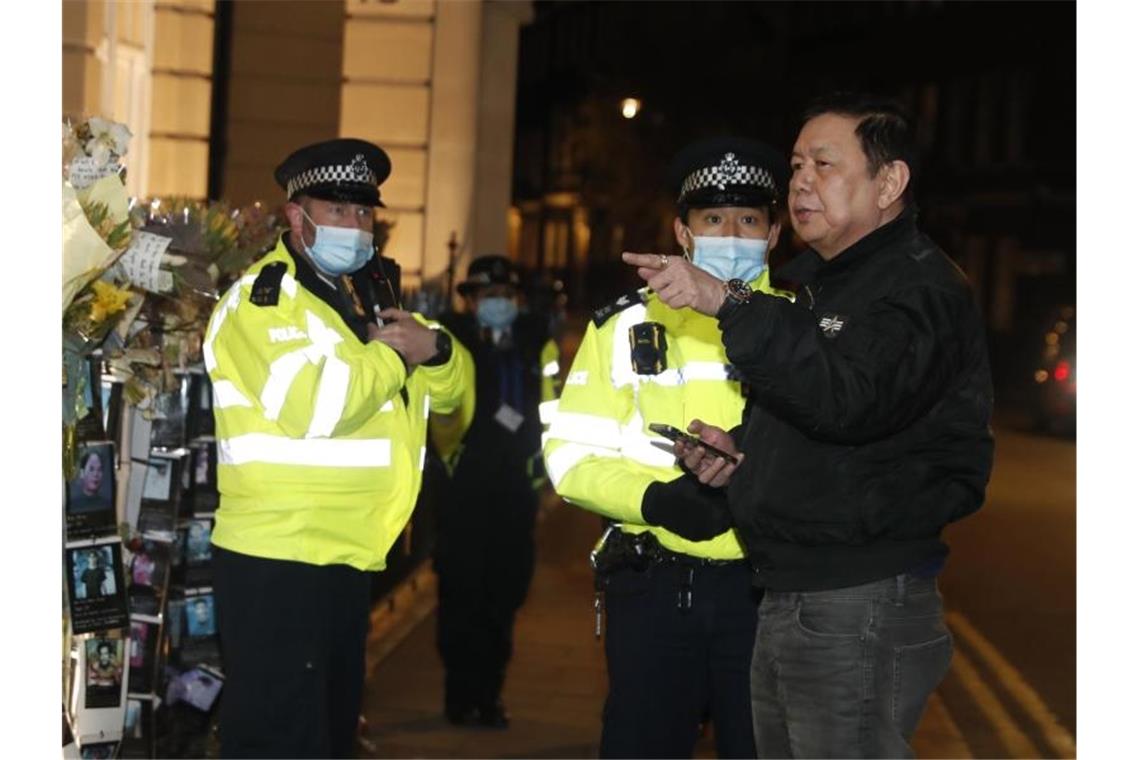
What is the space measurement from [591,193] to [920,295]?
219 ft

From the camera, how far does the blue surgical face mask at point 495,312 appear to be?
379 inches

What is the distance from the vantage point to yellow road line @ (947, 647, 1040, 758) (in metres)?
8.88

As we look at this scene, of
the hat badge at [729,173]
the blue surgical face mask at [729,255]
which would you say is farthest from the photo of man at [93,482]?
the hat badge at [729,173]

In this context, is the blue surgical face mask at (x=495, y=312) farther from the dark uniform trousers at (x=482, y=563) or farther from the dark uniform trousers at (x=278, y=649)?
the dark uniform trousers at (x=278, y=649)

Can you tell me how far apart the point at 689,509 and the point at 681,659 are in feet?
1.66

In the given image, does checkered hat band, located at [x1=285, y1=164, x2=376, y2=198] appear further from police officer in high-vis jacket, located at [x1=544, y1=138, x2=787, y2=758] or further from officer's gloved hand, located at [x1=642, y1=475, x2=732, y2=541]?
officer's gloved hand, located at [x1=642, y1=475, x2=732, y2=541]

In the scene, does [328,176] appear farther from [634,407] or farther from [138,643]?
[138,643]

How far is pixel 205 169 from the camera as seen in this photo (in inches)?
611

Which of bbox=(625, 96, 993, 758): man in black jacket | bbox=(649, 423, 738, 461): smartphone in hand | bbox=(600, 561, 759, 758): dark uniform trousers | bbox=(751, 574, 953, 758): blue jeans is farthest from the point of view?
bbox=(600, 561, 759, 758): dark uniform trousers

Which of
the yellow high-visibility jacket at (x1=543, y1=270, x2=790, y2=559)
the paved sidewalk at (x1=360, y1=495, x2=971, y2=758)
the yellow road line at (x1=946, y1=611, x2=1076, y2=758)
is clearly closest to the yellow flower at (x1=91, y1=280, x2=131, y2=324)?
the yellow high-visibility jacket at (x1=543, y1=270, x2=790, y2=559)

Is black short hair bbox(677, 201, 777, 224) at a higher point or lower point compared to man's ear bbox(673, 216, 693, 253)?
higher

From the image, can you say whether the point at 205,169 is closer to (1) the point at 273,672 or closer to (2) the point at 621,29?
(1) the point at 273,672

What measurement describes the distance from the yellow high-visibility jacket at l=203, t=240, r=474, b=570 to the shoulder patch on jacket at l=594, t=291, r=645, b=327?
670 mm
